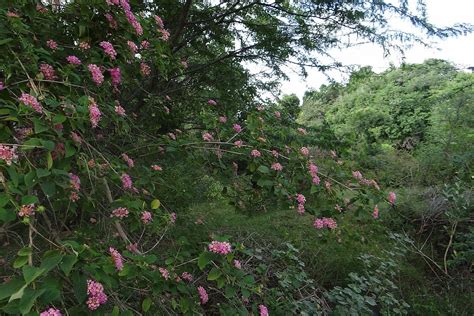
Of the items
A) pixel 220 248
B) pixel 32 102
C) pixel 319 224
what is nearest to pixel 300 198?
pixel 319 224

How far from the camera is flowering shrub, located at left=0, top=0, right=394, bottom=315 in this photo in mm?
886

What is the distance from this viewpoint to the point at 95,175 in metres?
1.24

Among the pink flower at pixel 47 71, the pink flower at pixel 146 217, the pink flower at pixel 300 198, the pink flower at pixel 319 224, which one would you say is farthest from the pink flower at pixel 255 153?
the pink flower at pixel 47 71

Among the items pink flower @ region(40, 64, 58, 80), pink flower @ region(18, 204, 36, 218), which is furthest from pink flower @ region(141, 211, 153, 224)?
pink flower @ region(40, 64, 58, 80)

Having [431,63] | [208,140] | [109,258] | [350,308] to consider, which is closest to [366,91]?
[431,63]

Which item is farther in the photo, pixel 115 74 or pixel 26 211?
pixel 115 74

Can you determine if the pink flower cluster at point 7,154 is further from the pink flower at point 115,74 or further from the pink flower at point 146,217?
the pink flower at point 115,74

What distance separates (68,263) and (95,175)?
1.65 ft

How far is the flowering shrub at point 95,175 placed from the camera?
886mm

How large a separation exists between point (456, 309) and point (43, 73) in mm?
3377

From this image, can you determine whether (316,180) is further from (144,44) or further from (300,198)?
(144,44)

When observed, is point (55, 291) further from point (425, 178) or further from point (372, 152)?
point (372, 152)

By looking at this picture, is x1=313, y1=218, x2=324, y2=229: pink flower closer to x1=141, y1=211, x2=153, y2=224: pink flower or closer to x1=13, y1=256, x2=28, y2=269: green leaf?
x1=141, y1=211, x2=153, y2=224: pink flower

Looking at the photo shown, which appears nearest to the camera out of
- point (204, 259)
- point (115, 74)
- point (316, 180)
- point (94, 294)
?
point (94, 294)
